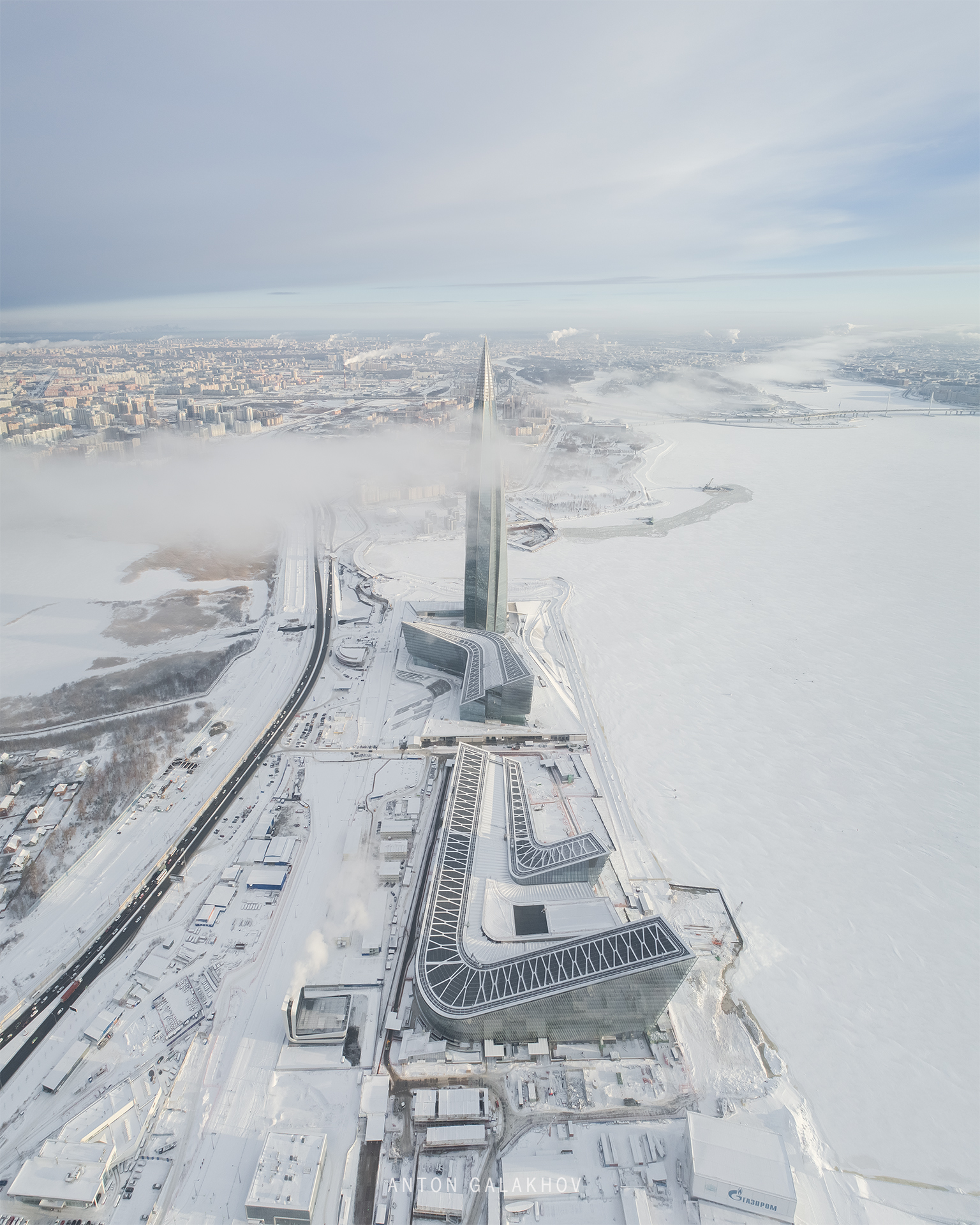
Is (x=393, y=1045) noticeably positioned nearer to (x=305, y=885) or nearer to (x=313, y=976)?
(x=313, y=976)

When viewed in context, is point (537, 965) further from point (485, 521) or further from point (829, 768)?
point (485, 521)

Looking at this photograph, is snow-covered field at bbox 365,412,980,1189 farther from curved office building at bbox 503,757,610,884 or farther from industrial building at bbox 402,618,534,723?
industrial building at bbox 402,618,534,723

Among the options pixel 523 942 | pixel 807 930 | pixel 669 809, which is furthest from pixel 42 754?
pixel 807 930

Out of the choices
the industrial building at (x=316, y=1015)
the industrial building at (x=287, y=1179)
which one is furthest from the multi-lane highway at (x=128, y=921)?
the industrial building at (x=287, y=1179)

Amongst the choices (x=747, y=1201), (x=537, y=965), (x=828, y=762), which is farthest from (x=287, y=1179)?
(x=828, y=762)

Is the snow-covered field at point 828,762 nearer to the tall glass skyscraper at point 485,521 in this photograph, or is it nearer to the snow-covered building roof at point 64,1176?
the tall glass skyscraper at point 485,521

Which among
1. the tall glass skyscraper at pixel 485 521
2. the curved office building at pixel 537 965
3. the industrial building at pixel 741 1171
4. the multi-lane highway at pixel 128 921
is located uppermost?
the tall glass skyscraper at pixel 485 521
